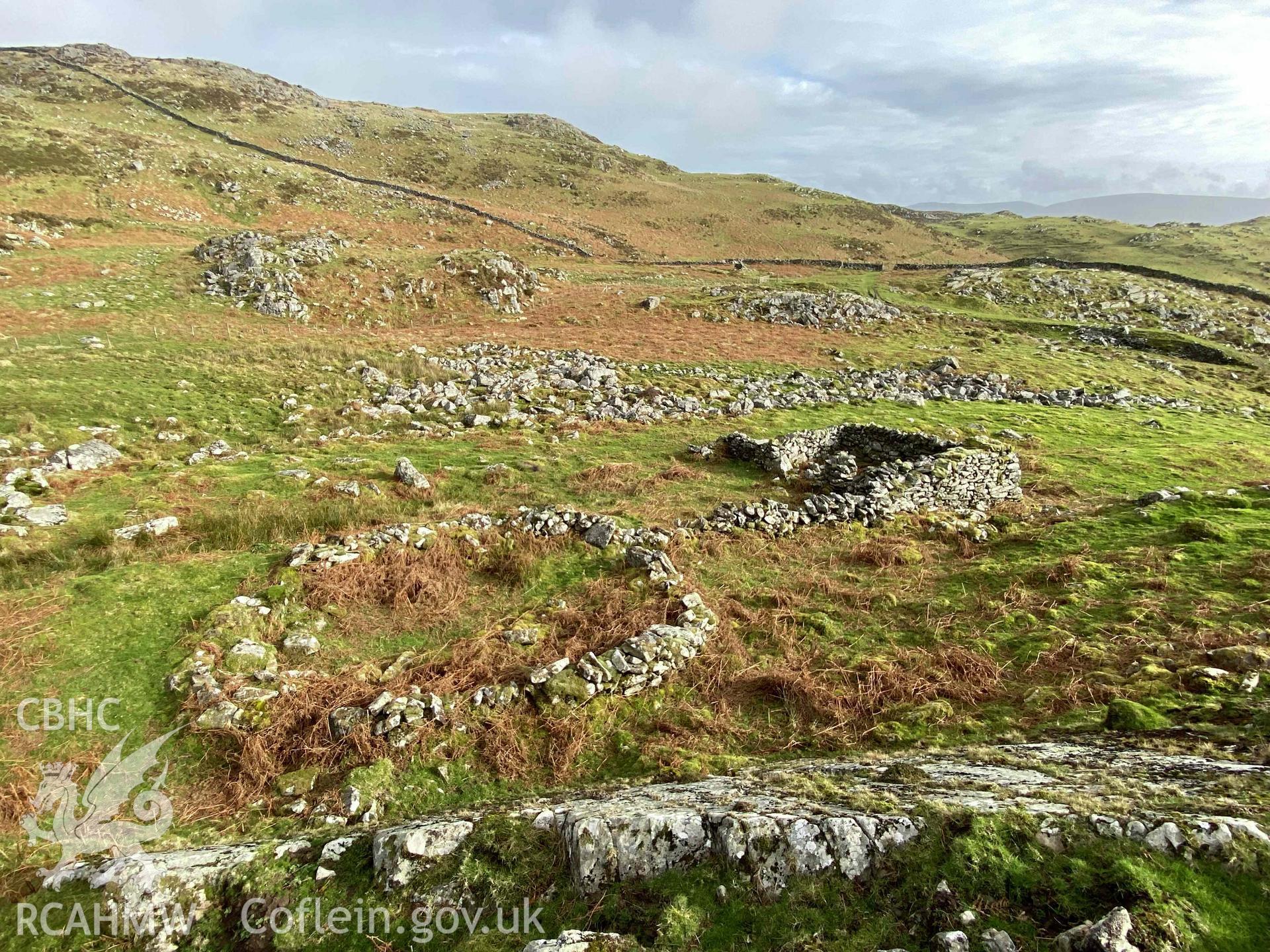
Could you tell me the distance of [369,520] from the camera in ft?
45.9

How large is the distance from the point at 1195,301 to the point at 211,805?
71807 mm

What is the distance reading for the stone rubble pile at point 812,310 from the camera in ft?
136

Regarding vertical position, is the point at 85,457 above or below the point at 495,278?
below

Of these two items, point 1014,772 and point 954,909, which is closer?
point 954,909

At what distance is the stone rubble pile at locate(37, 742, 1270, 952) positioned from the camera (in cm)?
491

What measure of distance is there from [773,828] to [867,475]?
45.9 feet

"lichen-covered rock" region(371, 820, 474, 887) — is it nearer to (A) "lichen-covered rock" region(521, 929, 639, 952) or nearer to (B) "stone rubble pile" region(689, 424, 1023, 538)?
(A) "lichen-covered rock" region(521, 929, 639, 952)

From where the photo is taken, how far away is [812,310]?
4219cm

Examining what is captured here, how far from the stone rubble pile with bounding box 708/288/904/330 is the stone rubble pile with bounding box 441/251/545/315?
1525cm

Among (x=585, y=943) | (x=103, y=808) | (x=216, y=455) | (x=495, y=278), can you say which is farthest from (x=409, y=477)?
(x=495, y=278)

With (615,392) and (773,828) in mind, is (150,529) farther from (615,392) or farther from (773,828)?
(615,392)

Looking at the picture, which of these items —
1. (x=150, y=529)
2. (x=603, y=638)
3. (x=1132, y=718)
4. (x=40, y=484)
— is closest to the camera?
(x=1132, y=718)

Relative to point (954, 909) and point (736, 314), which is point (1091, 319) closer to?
point (736, 314)

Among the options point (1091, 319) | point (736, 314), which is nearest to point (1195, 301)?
point (1091, 319)
